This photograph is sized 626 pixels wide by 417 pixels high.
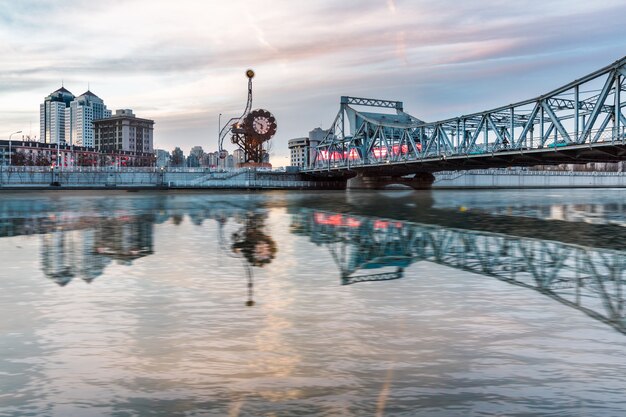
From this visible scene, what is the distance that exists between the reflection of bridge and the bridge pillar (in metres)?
106

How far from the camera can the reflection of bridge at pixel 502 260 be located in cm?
1156

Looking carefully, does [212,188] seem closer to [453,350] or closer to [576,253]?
[576,253]

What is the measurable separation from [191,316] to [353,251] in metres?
10.1

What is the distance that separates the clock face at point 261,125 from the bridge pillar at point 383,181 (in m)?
31.6

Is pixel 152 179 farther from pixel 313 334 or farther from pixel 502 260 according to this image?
pixel 313 334

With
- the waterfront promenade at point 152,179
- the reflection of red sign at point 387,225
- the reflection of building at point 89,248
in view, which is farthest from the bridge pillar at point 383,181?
the reflection of building at point 89,248

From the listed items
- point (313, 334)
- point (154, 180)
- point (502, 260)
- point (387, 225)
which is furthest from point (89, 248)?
point (154, 180)

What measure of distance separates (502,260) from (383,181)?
4617 inches

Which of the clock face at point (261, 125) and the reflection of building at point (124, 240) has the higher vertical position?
the clock face at point (261, 125)

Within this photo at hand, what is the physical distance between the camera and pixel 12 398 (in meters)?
5.95

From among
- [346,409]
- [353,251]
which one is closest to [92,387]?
[346,409]

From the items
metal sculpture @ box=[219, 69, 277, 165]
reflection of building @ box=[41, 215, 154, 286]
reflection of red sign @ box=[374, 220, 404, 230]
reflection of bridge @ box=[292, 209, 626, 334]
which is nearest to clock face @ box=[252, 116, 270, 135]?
metal sculpture @ box=[219, 69, 277, 165]

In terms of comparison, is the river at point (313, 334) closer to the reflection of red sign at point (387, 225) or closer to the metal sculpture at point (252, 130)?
the reflection of red sign at point (387, 225)

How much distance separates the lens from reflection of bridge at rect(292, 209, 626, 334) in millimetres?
11562
